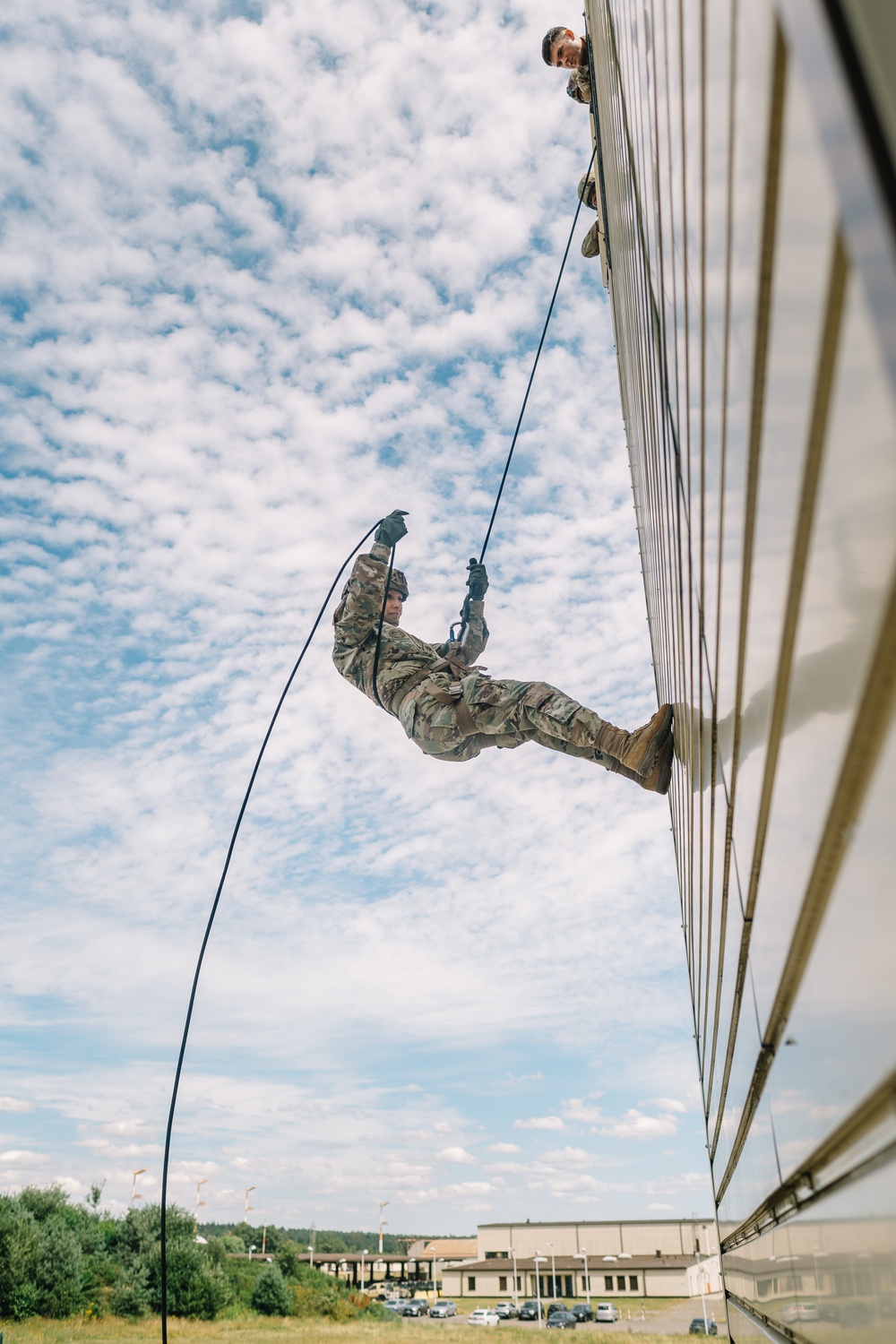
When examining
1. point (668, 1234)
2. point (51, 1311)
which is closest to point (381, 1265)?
point (668, 1234)

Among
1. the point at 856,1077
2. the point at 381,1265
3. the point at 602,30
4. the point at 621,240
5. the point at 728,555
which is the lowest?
the point at 381,1265

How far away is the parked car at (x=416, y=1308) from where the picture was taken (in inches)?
2335

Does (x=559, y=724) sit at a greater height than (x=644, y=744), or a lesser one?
greater

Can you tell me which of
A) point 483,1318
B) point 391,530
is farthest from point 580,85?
point 483,1318

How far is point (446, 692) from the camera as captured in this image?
459cm

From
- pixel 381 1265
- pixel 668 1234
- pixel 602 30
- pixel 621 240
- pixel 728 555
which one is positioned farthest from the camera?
pixel 381 1265

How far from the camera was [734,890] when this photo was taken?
1720 millimetres

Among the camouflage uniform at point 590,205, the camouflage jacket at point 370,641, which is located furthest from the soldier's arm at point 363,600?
the camouflage uniform at point 590,205

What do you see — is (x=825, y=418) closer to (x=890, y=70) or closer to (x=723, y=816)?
(x=890, y=70)

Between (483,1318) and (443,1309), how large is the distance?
683 cm

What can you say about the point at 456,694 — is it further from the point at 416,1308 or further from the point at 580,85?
the point at 416,1308

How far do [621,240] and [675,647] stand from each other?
2.19 metres

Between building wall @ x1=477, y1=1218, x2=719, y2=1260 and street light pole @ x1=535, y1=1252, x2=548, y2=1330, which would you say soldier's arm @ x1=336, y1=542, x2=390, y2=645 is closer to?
street light pole @ x1=535, y1=1252, x2=548, y2=1330

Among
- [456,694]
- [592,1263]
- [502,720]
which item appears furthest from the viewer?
[592,1263]
